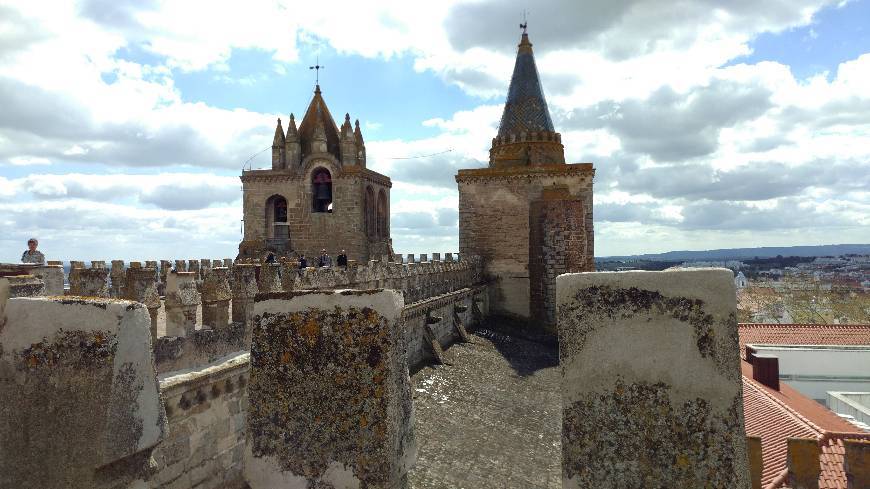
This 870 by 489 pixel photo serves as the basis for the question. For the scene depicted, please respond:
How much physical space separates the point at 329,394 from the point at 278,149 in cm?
2743

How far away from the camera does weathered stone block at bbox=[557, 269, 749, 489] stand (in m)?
2.15

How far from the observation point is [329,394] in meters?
2.52

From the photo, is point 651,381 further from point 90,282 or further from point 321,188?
point 321,188

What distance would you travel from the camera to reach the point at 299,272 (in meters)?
10.5

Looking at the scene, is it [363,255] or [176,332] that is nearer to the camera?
[176,332]

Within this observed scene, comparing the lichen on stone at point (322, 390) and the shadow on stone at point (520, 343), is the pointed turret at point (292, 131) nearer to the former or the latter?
the shadow on stone at point (520, 343)

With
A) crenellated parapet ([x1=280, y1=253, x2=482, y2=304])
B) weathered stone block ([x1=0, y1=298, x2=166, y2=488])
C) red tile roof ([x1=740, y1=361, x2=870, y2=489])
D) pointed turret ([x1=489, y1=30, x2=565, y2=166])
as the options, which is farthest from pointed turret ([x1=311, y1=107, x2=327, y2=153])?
weathered stone block ([x1=0, y1=298, x2=166, y2=488])

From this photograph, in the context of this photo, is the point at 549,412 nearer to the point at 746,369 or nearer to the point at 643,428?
the point at 746,369

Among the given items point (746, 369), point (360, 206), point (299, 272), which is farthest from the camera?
point (360, 206)

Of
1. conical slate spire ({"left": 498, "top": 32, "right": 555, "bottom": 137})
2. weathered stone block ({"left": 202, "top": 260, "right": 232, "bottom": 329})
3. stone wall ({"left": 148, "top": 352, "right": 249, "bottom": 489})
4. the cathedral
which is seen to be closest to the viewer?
stone wall ({"left": 148, "top": 352, "right": 249, "bottom": 489})

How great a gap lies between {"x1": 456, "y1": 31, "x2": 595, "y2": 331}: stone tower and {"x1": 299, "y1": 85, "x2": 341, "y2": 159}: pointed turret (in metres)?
7.26

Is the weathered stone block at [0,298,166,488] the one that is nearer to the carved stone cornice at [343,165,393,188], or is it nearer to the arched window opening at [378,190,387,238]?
the carved stone cornice at [343,165,393,188]

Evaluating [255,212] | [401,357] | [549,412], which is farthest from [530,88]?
[401,357]

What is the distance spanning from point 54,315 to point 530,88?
87.5 feet
